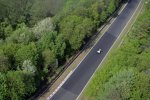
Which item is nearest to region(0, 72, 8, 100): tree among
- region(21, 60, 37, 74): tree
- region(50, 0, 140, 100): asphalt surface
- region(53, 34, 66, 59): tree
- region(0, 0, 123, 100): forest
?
region(0, 0, 123, 100): forest

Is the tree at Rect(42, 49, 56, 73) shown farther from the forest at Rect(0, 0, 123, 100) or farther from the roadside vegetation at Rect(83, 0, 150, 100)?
the roadside vegetation at Rect(83, 0, 150, 100)

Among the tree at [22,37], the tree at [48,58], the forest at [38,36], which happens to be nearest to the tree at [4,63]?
the forest at [38,36]

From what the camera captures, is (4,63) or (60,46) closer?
(4,63)

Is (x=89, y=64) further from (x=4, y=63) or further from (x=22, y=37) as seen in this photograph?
(x=4, y=63)

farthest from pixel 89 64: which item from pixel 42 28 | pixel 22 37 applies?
pixel 22 37

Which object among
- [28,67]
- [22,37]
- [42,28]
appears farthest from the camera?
[42,28]

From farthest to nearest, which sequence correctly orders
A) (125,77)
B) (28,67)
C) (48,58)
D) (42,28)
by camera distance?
(42,28) → (48,58) → (28,67) → (125,77)

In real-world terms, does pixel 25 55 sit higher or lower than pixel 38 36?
higher

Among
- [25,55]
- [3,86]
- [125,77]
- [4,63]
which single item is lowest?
[125,77]
